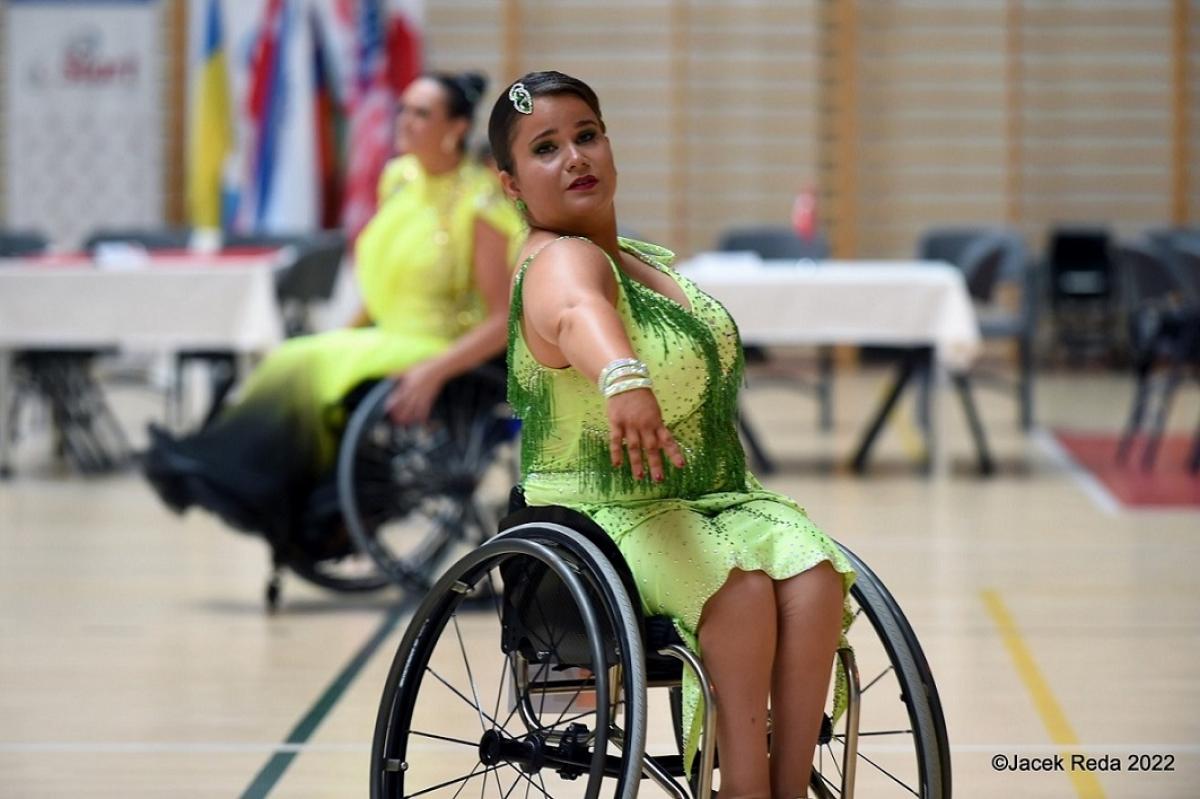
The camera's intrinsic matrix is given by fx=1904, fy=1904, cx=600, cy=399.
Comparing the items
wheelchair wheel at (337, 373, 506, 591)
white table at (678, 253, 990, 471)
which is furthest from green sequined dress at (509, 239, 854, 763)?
white table at (678, 253, 990, 471)

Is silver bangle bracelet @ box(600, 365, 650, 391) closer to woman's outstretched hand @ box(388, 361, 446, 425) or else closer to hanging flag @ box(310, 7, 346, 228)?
woman's outstretched hand @ box(388, 361, 446, 425)

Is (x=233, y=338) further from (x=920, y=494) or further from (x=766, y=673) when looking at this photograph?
(x=766, y=673)

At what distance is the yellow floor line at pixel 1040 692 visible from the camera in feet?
9.91

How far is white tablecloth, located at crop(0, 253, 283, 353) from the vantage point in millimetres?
6883

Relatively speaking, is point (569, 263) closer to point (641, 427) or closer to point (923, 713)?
point (641, 427)

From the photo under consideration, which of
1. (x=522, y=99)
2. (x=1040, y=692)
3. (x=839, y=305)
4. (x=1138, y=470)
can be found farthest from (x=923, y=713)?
(x=1138, y=470)

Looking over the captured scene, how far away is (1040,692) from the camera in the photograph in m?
3.71

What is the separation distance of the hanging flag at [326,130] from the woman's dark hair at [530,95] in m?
8.74

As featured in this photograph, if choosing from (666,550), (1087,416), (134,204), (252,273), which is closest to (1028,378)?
(1087,416)

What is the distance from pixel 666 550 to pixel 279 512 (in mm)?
2345

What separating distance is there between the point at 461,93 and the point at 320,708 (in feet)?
4.95

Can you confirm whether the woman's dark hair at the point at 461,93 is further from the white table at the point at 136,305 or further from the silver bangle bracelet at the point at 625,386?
the white table at the point at 136,305

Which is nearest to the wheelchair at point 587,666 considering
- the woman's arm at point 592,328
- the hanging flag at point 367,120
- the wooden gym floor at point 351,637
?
the woman's arm at point 592,328

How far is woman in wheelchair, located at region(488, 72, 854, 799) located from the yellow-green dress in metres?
2.08
